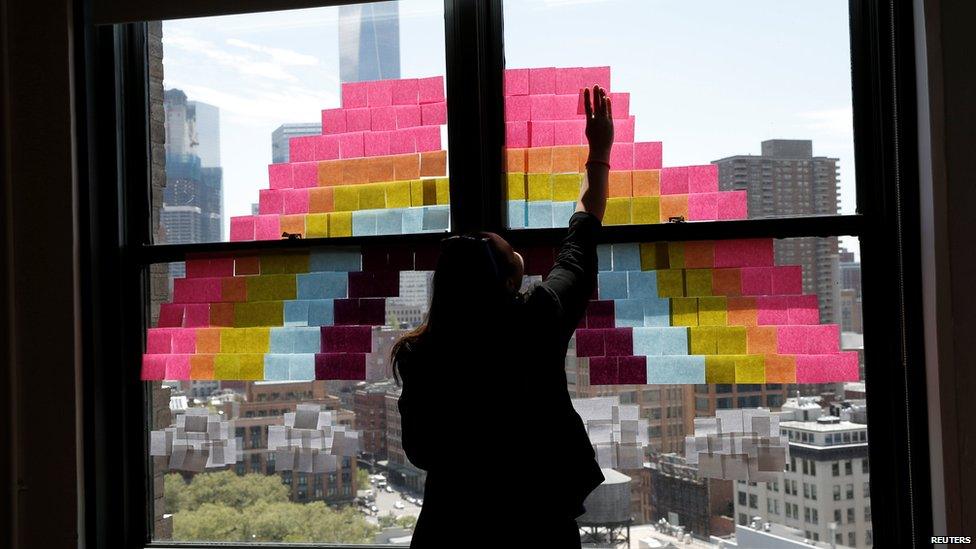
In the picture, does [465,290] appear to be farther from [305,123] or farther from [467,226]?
[305,123]

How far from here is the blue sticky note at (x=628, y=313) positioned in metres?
2.06

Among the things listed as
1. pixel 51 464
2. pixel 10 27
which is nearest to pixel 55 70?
pixel 10 27

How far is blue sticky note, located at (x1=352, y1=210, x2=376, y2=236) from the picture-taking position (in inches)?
86.7

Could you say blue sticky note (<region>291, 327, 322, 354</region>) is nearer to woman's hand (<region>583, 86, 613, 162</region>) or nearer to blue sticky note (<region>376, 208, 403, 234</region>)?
blue sticky note (<region>376, 208, 403, 234</region>)

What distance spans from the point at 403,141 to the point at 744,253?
0.96 meters

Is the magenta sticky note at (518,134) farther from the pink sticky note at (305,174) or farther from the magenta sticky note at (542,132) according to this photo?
the pink sticky note at (305,174)

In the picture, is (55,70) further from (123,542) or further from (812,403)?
(812,403)

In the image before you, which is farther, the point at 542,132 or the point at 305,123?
the point at 305,123

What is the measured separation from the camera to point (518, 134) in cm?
213

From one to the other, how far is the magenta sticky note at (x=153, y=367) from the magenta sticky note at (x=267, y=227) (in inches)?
17.6

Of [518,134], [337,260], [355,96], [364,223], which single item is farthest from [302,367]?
[518,134]

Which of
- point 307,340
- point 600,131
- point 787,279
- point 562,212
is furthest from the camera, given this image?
point 307,340

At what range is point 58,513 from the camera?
216cm

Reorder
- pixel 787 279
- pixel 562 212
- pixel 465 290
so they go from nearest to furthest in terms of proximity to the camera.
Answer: pixel 465 290 → pixel 787 279 → pixel 562 212
